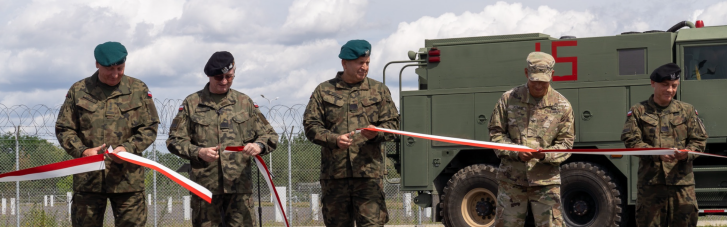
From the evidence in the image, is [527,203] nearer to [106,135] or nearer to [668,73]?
[668,73]

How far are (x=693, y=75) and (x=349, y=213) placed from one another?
5.43 m

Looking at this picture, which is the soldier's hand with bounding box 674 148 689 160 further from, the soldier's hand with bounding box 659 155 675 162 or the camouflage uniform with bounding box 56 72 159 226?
the camouflage uniform with bounding box 56 72 159 226

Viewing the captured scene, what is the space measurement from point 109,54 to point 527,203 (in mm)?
3237

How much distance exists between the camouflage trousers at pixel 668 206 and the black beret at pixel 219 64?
383cm

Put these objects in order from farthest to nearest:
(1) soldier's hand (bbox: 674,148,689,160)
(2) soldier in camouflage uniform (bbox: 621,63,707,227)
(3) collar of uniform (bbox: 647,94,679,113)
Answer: (3) collar of uniform (bbox: 647,94,679,113), (2) soldier in camouflage uniform (bbox: 621,63,707,227), (1) soldier's hand (bbox: 674,148,689,160)

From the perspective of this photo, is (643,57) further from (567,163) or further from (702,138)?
(702,138)

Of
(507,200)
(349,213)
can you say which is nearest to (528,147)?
(507,200)

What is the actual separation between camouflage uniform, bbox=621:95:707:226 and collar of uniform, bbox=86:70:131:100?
170 inches

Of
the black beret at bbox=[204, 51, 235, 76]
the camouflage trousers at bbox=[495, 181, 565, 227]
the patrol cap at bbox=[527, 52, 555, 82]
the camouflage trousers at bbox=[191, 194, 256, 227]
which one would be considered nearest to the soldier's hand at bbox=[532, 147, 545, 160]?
the camouflage trousers at bbox=[495, 181, 565, 227]

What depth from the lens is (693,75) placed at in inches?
378

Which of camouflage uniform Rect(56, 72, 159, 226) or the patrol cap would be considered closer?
the patrol cap

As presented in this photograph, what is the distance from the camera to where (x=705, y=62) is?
378 inches

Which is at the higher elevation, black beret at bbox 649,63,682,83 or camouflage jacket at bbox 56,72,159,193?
black beret at bbox 649,63,682,83

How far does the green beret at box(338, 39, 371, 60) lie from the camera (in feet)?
20.2
